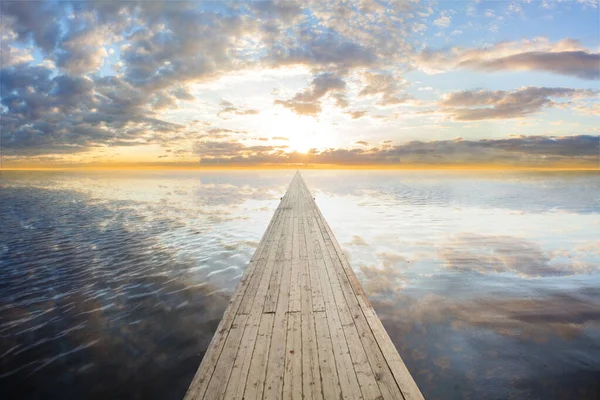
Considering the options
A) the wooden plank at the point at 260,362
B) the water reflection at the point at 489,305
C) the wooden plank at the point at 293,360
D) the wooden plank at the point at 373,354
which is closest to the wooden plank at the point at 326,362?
the wooden plank at the point at 293,360

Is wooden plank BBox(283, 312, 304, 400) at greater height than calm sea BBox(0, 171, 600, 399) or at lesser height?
greater

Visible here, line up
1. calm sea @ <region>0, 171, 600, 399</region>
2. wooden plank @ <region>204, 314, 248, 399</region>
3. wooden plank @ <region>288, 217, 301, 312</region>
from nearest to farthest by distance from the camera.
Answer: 1. wooden plank @ <region>204, 314, 248, 399</region>
2. calm sea @ <region>0, 171, 600, 399</region>
3. wooden plank @ <region>288, 217, 301, 312</region>

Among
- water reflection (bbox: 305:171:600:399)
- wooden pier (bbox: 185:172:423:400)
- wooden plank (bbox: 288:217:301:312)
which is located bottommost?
water reflection (bbox: 305:171:600:399)

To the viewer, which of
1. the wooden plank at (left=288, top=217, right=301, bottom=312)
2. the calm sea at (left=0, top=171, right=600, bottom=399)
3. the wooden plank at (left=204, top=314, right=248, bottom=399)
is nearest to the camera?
the wooden plank at (left=204, top=314, right=248, bottom=399)

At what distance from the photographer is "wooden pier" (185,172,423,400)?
3.81 m

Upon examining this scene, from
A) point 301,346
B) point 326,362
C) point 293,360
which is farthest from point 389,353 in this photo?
point 293,360

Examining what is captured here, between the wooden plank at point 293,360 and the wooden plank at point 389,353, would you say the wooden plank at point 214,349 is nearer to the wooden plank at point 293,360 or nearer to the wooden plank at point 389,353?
the wooden plank at point 293,360

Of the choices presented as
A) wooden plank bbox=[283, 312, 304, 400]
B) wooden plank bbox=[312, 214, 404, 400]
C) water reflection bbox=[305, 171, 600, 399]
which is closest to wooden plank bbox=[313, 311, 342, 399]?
wooden plank bbox=[283, 312, 304, 400]

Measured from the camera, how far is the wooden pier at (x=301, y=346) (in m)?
3.81

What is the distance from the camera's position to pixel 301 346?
4.77 m

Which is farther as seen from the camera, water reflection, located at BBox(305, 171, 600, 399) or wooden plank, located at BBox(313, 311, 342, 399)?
water reflection, located at BBox(305, 171, 600, 399)

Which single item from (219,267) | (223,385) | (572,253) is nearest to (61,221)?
(219,267)

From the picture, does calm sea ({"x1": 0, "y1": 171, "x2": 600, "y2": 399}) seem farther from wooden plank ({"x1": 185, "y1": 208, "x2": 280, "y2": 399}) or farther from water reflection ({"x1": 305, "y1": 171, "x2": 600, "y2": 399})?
wooden plank ({"x1": 185, "y1": 208, "x2": 280, "y2": 399})

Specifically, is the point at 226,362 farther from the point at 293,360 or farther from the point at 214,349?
the point at 293,360
